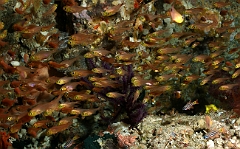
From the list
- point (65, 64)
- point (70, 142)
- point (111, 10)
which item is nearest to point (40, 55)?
point (65, 64)

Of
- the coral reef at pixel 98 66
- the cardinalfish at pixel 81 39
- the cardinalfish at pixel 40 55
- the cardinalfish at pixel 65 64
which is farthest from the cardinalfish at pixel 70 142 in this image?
the cardinalfish at pixel 81 39

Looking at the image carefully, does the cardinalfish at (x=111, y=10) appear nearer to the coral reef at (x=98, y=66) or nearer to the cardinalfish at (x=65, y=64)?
the coral reef at (x=98, y=66)

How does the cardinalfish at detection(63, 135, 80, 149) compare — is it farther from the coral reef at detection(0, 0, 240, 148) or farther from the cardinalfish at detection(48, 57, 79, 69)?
the cardinalfish at detection(48, 57, 79, 69)

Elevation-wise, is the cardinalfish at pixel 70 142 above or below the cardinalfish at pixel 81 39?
below

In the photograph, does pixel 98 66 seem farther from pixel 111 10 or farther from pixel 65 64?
pixel 111 10

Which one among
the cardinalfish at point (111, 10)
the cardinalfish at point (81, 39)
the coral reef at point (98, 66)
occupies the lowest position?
the coral reef at point (98, 66)

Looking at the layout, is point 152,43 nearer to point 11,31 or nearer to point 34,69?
point 34,69

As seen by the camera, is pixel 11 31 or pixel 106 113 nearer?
pixel 106 113

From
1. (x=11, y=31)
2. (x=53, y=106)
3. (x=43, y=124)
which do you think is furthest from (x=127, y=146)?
(x=11, y=31)
